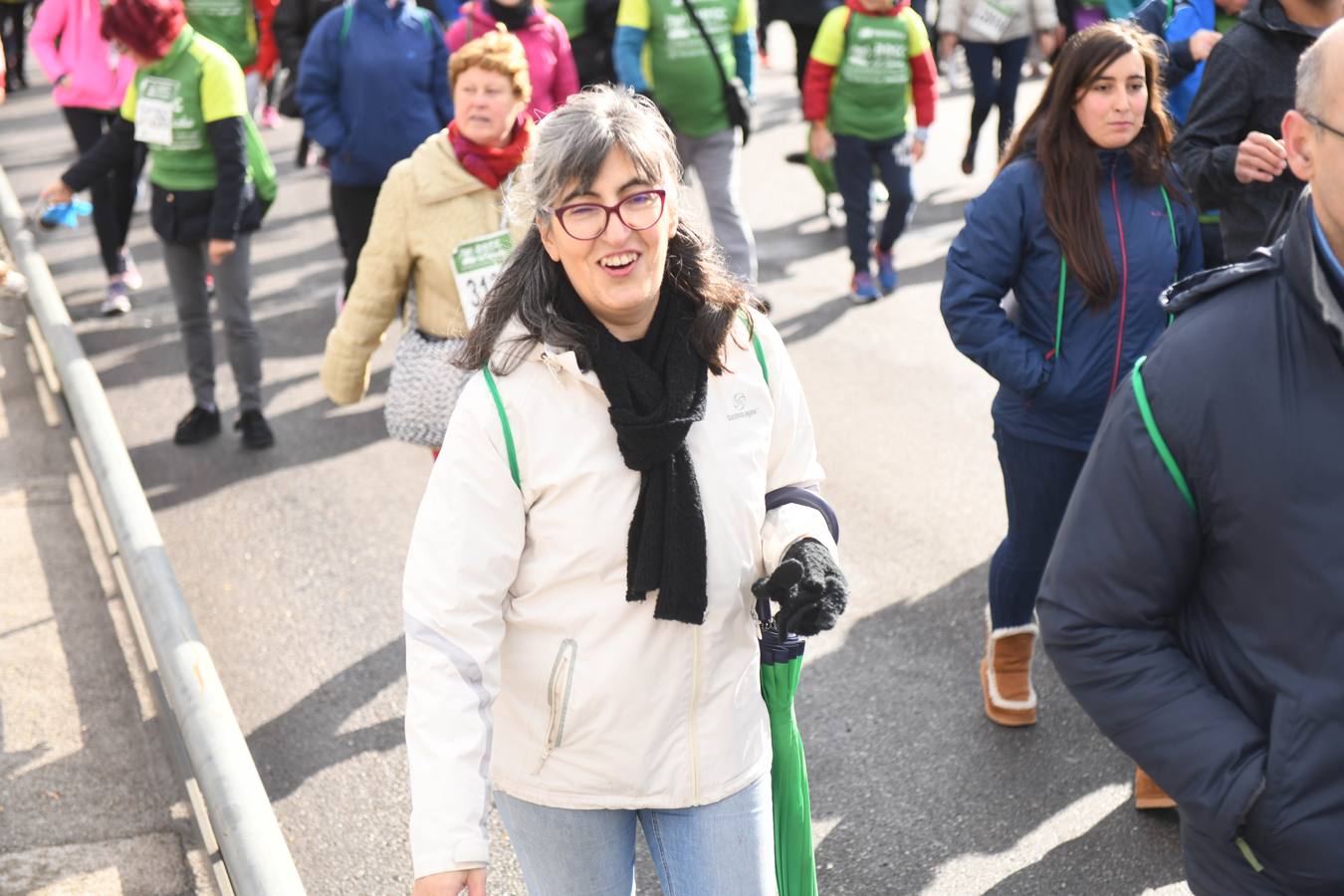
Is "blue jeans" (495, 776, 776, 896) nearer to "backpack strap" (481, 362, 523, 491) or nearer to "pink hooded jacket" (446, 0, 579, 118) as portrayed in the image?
"backpack strap" (481, 362, 523, 491)

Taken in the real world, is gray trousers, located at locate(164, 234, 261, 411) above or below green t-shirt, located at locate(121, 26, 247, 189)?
below

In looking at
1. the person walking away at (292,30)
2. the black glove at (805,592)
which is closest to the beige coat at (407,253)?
the black glove at (805,592)

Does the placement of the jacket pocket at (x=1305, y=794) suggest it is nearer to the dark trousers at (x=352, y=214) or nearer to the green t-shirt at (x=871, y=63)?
the dark trousers at (x=352, y=214)

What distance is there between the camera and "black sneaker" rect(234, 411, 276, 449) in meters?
7.48

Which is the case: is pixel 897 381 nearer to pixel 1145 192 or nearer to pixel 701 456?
pixel 1145 192

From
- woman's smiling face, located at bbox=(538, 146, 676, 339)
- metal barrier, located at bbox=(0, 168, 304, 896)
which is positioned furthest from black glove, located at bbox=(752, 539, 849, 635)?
metal barrier, located at bbox=(0, 168, 304, 896)

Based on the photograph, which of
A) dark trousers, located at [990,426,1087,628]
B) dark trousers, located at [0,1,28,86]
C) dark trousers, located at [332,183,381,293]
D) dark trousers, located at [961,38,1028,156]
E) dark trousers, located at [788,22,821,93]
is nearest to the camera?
dark trousers, located at [990,426,1087,628]

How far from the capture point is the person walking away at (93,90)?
30.1 feet

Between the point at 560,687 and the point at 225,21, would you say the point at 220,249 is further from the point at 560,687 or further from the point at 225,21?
the point at 560,687

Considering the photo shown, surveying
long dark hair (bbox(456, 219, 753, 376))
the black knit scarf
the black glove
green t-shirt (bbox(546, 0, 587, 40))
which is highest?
long dark hair (bbox(456, 219, 753, 376))

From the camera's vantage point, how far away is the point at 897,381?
7922 mm

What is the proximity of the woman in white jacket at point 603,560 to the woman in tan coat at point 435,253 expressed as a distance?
2.01 metres

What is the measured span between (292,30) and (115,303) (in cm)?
198

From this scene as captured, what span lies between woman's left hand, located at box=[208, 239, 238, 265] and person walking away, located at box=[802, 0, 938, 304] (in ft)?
11.0
